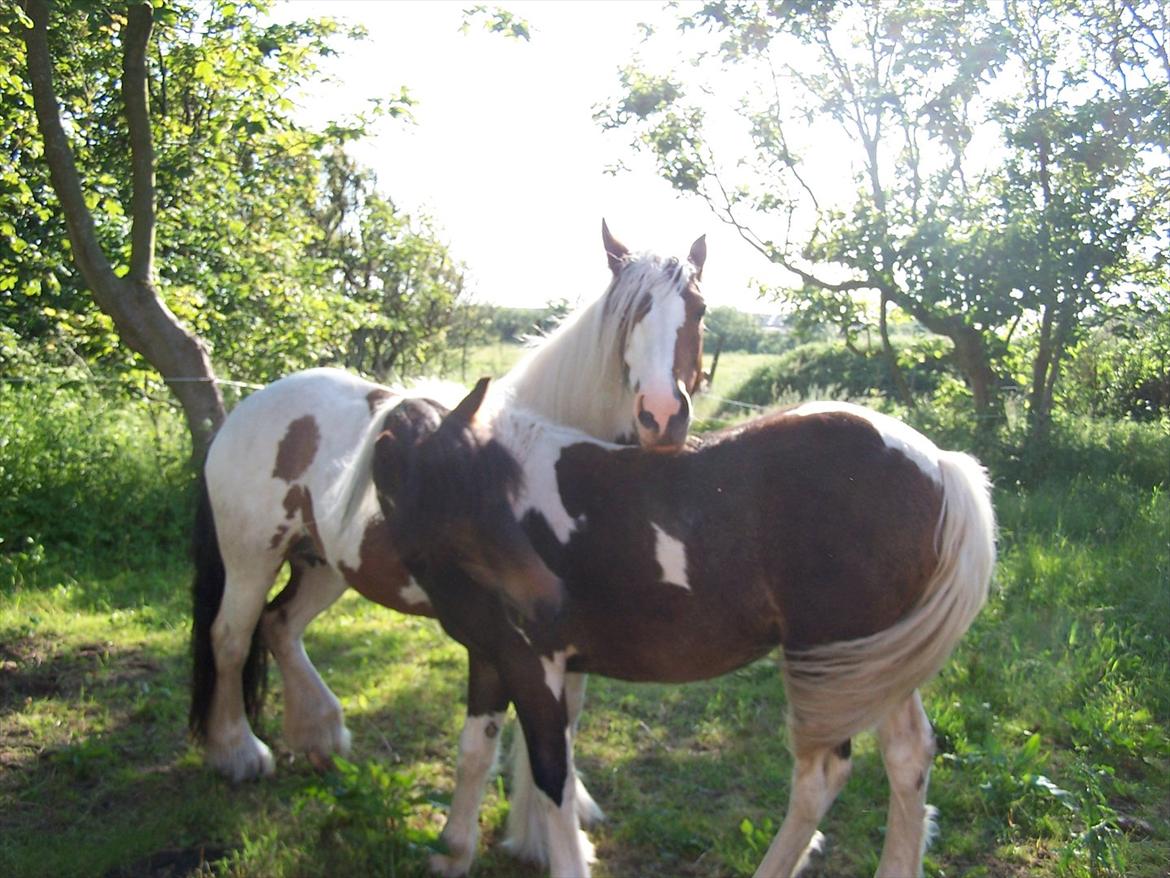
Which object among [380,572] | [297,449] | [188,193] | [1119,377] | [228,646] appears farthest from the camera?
[1119,377]

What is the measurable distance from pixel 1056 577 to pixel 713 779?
2.84 meters

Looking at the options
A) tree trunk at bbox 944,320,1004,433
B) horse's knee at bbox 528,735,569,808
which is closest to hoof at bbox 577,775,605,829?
horse's knee at bbox 528,735,569,808

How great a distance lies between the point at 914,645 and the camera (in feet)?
8.54

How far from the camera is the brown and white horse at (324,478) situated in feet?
9.78

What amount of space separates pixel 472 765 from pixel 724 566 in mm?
1150

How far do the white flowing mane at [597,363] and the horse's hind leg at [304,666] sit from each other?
1377 mm

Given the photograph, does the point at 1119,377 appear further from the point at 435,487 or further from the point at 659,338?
the point at 435,487

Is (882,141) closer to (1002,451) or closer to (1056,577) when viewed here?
(1002,451)

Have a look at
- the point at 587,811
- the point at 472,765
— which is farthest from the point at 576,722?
the point at 472,765

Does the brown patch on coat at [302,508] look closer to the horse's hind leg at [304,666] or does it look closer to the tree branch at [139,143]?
the horse's hind leg at [304,666]

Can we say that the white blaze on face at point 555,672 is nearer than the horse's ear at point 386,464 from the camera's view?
No

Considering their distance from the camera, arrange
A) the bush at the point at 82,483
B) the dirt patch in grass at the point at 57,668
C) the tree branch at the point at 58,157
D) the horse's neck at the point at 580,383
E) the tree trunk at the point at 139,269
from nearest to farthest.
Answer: the horse's neck at the point at 580,383 → the dirt patch in grass at the point at 57,668 → the tree branch at the point at 58,157 → the tree trunk at the point at 139,269 → the bush at the point at 82,483

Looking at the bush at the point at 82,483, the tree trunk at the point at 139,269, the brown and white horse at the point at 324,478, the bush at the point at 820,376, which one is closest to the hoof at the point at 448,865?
the brown and white horse at the point at 324,478

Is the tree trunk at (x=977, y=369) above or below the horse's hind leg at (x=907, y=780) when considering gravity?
above
